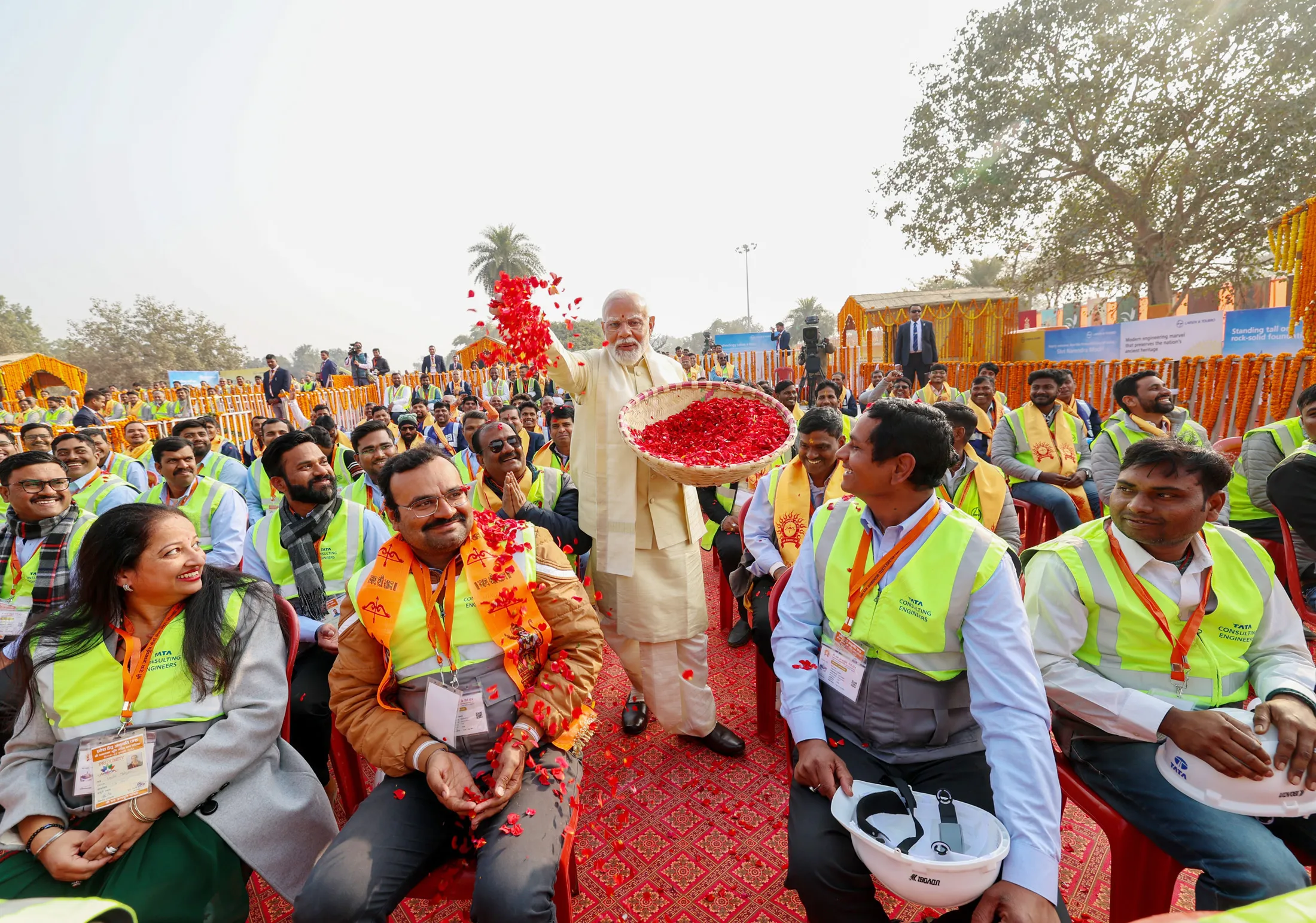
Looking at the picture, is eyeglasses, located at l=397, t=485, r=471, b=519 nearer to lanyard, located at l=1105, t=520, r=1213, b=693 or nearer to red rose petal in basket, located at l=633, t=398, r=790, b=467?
red rose petal in basket, located at l=633, t=398, r=790, b=467

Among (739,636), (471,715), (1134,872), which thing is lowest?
(739,636)

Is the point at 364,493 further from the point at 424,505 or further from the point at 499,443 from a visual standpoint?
the point at 424,505

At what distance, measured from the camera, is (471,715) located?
197 cm

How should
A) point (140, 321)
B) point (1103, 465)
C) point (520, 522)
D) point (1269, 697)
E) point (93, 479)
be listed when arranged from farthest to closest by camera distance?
Result: point (140, 321), point (1103, 465), point (93, 479), point (520, 522), point (1269, 697)

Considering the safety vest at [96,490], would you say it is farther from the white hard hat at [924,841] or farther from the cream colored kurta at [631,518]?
the white hard hat at [924,841]

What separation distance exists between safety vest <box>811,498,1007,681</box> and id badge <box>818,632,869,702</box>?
0.04 m

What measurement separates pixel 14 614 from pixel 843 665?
3.88 metres

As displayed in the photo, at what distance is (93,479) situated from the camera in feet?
14.2

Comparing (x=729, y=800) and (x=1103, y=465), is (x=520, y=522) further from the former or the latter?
(x=1103, y=465)

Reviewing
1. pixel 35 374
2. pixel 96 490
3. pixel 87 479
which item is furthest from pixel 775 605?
pixel 35 374

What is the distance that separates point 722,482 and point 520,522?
0.83 metres

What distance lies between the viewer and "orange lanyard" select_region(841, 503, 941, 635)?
190 centimetres

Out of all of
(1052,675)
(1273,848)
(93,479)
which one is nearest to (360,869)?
(1052,675)

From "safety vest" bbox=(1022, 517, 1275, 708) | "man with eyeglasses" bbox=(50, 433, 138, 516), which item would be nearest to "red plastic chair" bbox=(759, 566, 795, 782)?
"safety vest" bbox=(1022, 517, 1275, 708)
